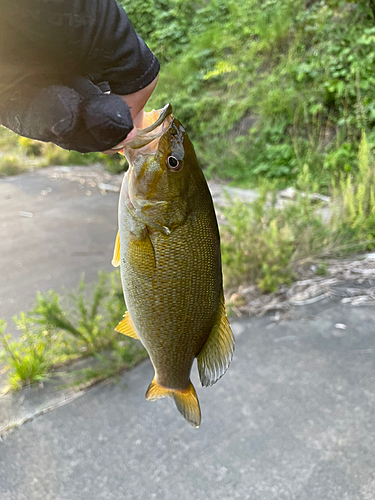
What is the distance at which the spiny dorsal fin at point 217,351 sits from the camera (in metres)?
1.15

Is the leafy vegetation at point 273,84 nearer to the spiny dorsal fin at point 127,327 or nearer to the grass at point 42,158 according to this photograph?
the grass at point 42,158

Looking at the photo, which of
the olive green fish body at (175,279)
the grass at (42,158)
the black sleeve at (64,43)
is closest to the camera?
the black sleeve at (64,43)

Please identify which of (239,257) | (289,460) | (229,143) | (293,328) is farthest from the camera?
(229,143)

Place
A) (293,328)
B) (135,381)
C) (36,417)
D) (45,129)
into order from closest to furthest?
(45,129)
(36,417)
(135,381)
(293,328)

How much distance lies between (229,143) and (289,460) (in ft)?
16.5

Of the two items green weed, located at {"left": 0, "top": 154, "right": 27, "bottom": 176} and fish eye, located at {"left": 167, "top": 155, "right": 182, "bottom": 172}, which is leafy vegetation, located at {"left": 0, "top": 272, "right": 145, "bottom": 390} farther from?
green weed, located at {"left": 0, "top": 154, "right": 27, "bottom": 176}

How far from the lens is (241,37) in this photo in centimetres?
700

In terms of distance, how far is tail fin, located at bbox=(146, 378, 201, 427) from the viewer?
1.19 meters

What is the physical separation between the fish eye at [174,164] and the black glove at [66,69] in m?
0.19

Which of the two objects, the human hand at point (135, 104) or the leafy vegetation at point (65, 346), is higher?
the human hand at point (135, 104)

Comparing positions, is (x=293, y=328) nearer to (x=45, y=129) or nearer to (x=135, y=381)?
(x=135, y=381)

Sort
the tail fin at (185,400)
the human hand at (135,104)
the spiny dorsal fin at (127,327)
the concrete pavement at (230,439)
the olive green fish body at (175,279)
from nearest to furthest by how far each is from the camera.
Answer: the human hand at (135,104) < the olive green fish body at (175,279) < the tail fin at (185,400) < the spiny dorsal fin at (127,327) < the concrete pavement at (230,439)

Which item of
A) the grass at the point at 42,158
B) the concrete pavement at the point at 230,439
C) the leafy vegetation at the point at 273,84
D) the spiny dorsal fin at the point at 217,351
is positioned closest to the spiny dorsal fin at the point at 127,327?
the spiny dorsal fin at the point at 217,351

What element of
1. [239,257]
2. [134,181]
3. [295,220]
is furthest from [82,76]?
[295,220]
